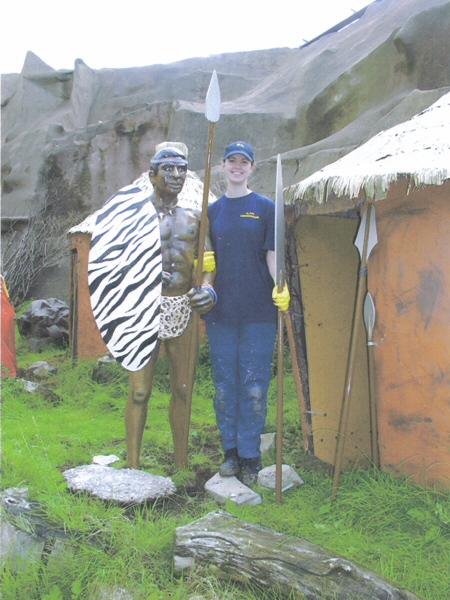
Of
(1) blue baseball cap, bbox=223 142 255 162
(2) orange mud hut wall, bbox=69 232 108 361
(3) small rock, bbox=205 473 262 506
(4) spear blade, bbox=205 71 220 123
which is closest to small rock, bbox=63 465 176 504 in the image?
(3) small rock, bbox=205 473 262 506

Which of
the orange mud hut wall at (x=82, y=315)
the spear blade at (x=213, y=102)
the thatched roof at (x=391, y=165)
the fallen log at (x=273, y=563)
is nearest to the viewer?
the fallen log at (x=273, y=563)

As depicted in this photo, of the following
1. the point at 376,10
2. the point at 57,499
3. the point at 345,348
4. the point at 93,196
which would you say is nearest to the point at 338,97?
the point at 376,10

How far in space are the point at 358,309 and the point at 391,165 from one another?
2.48 feet

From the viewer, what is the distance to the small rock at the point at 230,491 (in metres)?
3.01

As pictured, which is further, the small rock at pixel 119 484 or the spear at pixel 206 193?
the spear at pixel 206 193

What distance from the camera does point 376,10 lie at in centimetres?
1162

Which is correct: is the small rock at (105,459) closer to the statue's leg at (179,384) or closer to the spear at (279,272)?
the statue's leg at (179,384)

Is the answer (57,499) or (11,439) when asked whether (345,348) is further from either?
(11,439)

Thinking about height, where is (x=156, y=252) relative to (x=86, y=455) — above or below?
above

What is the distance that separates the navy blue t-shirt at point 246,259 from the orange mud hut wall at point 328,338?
43 cm

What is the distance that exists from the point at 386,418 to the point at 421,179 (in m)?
1.37

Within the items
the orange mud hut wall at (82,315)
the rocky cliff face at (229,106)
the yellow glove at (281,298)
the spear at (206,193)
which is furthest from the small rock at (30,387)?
the rocky cliff face at (229,106)

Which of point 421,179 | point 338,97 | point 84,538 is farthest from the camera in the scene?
point 338,97

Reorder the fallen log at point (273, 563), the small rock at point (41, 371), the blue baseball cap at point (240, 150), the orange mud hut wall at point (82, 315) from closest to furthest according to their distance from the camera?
1. the fallen log at point (273, 563)
2. the blue baseball cap at point (240, 150)
3. the small rock at point (41, 371)
4. the orange mud hut wall at point (82, 315)
